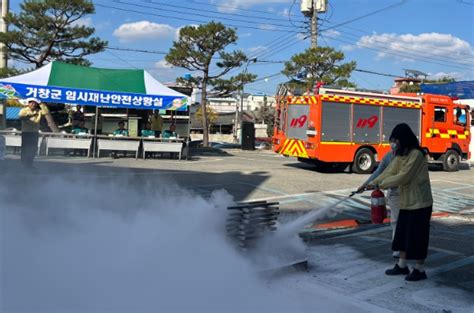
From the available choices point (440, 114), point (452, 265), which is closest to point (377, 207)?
point (452, 265)

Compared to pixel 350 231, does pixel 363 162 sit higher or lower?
higher

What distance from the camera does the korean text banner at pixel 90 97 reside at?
15.9 meters

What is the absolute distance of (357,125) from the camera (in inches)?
651

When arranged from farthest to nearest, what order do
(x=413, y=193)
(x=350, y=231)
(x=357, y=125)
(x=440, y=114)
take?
(x=440, y=114) → (x=357, y=125) → (x=350, y=231) → (x=413, y=193)

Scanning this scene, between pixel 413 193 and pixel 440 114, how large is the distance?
47.1ft

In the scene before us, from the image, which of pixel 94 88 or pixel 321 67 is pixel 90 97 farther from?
pixel 321 67

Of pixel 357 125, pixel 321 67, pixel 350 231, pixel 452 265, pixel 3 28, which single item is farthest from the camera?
pixel 321 67

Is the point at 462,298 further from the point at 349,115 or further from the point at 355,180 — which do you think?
the point at 349,115

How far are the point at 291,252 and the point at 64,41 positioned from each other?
2052 centimetres

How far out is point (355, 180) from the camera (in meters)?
14.7

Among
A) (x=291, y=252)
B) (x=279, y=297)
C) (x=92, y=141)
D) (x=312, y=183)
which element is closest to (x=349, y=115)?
(x=312, y=183)

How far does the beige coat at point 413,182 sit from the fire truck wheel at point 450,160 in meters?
14.5

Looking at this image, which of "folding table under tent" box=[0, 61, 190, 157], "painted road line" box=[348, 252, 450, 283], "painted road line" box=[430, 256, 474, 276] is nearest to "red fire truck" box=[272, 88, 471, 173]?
"folding table under tent" box=[0, 61, 190, 157]

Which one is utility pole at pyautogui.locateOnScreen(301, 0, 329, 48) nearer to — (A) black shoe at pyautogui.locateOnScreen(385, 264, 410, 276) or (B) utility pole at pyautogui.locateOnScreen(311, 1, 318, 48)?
(B) utility pole at pyautogui.locateOnScreen(311, 1, 318, 48)
